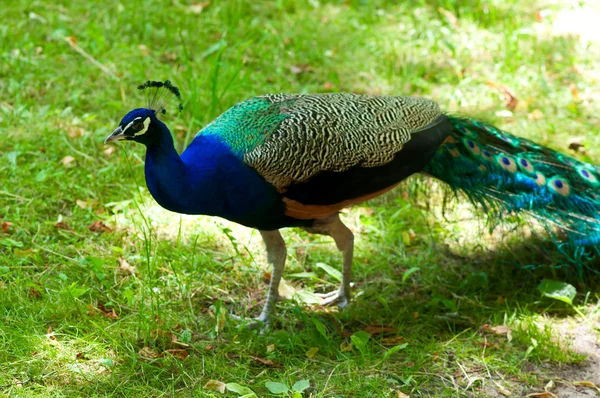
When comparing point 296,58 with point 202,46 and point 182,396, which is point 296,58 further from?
point 182,396

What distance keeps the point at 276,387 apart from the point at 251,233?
1.31 meters

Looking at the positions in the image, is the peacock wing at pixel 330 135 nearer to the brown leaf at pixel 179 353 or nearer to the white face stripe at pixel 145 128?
the white face stripe at pixel 145 128

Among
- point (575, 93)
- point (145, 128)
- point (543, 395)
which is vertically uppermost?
point (145, 128)

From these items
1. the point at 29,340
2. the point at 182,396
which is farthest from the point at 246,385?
the point at 29,340

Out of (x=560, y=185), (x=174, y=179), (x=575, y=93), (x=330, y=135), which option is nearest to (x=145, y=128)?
(x=174, y=179)

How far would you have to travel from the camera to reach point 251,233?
4297 mm

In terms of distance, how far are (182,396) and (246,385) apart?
0.93 feet

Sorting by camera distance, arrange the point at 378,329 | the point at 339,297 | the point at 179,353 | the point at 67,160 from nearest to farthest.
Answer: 1. the point at 179,353
2. the point at 378,329
3. the point at 339,297
4. the point at 67,160

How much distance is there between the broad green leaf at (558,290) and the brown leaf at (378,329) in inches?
34.6

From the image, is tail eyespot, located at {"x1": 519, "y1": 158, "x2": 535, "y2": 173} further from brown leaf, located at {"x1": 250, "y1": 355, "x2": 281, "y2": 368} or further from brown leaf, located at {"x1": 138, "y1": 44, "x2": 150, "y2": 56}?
brown leaf, located at {"x1": 138, "y1": 44, "x2": 150, "y2": 56}

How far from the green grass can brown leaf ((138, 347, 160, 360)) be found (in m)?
0.02

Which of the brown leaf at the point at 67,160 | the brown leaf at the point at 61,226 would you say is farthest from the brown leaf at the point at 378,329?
the brown leaf at the point at 67,160

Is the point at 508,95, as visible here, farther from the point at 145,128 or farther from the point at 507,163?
the point at 145,128

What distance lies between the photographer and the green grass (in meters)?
3.39
